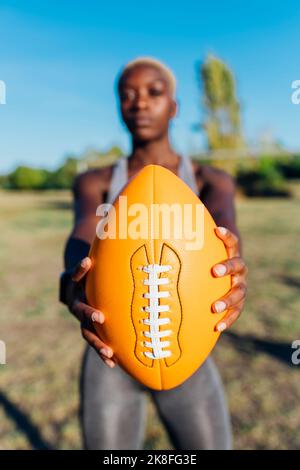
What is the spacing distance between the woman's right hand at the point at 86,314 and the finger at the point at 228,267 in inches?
14.7

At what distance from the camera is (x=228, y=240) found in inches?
53.7

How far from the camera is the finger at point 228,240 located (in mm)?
1344

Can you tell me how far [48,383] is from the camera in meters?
3.42

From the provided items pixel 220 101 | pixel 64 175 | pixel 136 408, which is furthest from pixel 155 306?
pixel 64 175

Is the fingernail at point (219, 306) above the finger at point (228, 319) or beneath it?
above

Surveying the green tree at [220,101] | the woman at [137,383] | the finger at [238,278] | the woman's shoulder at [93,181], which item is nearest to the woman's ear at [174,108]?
the woman at [137,383]

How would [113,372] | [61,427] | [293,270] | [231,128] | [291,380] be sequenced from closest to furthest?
[113,372] < [61,427] < [291,380] < [293,270] < [231,128]

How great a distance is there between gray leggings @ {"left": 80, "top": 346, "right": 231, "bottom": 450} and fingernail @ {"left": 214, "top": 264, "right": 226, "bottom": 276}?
2.15ft

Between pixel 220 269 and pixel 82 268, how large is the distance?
421 mm

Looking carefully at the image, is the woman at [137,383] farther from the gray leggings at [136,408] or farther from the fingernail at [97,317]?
the fingernail at [97,317]

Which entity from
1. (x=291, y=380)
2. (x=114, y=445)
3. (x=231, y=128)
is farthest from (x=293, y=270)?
(x=231, y=128)

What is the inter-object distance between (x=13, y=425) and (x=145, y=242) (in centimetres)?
228

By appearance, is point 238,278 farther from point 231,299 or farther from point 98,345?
point 98,345
